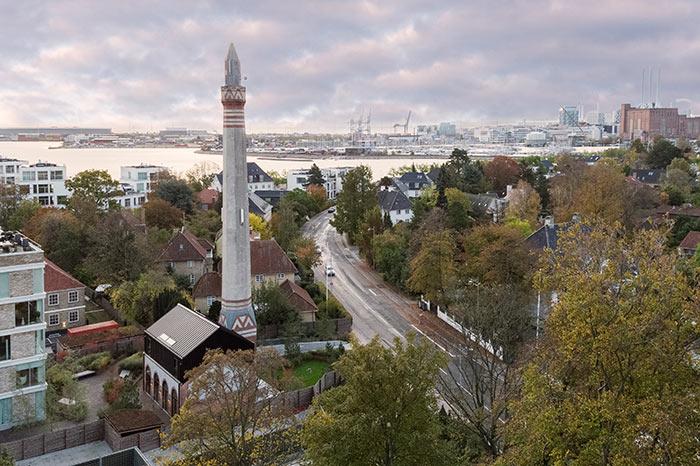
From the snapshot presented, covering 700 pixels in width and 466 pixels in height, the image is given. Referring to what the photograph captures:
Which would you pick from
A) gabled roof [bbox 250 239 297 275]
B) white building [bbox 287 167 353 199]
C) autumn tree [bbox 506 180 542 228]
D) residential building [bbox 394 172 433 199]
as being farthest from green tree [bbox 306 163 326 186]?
gabled roof [bbox 250 239 297 275]

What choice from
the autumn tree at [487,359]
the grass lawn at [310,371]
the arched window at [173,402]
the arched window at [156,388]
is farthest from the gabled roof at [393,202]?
the arched window at [173,402]

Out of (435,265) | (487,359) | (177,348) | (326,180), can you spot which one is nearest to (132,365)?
(177,348)

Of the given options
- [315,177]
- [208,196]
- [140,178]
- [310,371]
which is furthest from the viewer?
[315,177]

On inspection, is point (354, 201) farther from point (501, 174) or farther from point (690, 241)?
point (690, 241)

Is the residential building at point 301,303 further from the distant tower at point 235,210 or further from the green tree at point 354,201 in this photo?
the green tree at point 354,201

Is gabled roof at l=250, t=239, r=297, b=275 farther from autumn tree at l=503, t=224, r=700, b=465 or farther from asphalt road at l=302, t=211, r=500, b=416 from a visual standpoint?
autumn tree at l=503, t=224, r=700, b=465
